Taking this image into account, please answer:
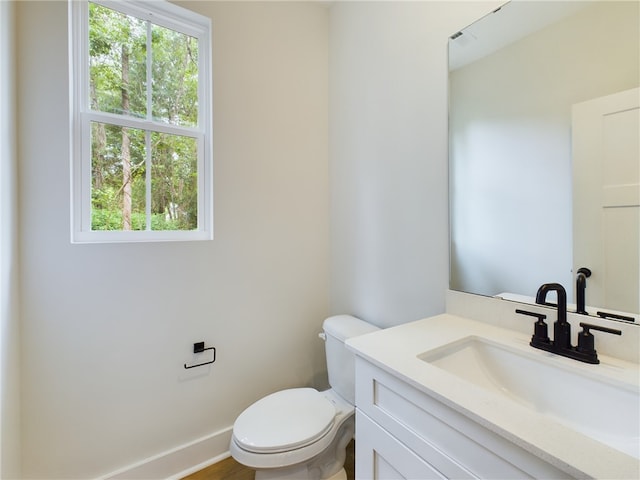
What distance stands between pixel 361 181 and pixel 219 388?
1390mm

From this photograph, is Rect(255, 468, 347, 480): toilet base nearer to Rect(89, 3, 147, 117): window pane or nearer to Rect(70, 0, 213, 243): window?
Rect(70, 0, 213, 243): window

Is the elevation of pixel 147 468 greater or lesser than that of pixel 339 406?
lesser

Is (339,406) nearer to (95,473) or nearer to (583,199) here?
(95,473)

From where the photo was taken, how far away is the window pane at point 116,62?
4.19ft

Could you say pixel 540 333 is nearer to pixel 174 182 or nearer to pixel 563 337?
pixel 563 337

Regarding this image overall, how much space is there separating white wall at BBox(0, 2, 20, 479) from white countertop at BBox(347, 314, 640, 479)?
1195mm

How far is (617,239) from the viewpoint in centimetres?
78

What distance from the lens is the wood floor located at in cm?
139

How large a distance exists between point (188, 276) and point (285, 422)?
82cm

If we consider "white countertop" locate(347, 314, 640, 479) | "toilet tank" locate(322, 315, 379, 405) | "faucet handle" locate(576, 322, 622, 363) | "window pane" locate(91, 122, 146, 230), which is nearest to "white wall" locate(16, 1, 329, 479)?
"window pane" locate(91, 122, 146, 230)

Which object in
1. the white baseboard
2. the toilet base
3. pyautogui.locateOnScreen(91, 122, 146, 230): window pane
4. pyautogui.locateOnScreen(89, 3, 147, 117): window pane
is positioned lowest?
the white baseboard

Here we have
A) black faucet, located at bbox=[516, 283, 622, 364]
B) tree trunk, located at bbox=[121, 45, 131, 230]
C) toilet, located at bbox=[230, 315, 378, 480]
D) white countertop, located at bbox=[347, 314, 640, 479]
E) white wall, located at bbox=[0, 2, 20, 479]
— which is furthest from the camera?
tree trunk, located at bbox=[121, 45, 131, 230]

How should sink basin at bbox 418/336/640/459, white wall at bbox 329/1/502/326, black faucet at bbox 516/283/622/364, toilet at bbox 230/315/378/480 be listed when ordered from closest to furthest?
sink basin at bbox 418/336/640/459 < black faucet at bbox 516/283/622/364 < toilet at bbox 230/315/378/480 < white wall at bbox 329/1/502/326

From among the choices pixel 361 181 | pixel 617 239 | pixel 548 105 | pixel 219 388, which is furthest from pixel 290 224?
pixel 617 239
